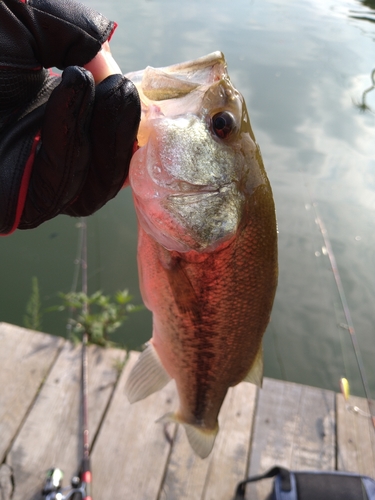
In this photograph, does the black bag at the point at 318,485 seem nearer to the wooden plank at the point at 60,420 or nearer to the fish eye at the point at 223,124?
the wooden plank at the point at 60,420

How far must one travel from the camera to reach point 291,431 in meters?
2.36

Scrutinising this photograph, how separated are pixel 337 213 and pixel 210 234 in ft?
12.9

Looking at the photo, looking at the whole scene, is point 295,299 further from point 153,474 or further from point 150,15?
point 150,15

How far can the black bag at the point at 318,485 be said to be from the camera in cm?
193

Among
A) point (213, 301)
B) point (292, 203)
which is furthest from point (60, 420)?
point (292, 203)

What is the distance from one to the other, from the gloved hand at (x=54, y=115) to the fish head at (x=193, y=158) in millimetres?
96

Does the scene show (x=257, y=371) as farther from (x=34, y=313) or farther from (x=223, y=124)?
(x=34, y=313)

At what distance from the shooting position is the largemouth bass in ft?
3.86

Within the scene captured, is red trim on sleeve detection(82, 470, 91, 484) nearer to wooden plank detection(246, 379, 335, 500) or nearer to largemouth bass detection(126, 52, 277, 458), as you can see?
wooden plank detection(246, 379, 335, 500)

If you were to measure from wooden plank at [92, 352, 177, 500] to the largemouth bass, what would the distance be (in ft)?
3.16

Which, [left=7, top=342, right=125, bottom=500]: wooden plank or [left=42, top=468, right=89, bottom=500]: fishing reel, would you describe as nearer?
[left=42, top=468, right=89, bottom=500]: fishing reel

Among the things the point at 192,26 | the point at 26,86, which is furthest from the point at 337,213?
the point at 192,26

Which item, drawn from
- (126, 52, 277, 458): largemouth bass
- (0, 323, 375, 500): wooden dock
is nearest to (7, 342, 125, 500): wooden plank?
(0, 323, 375, 500): wooden dock

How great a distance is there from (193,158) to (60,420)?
5.84 feet
